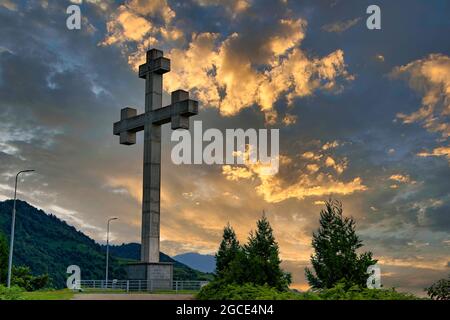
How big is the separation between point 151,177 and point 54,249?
5324 inches

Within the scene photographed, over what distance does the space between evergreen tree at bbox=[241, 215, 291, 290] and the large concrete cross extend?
14761 millimetres

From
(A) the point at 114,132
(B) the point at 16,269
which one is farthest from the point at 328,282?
(B) the point at 16,269

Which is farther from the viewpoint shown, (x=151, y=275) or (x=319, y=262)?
(x=151, y=275)

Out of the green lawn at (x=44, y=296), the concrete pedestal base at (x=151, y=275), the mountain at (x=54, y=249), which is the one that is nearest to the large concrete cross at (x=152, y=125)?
the concrete pedestal base at (x=151, y=275)

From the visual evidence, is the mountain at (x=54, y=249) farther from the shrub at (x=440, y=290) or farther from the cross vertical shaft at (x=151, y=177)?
the shrub at (x=440, y=290)

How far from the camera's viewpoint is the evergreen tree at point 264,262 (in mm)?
26484

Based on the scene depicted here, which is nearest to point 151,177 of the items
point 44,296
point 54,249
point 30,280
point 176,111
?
point 176,111

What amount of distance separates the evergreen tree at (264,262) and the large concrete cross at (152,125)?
14761mm

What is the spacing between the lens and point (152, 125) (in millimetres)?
42688

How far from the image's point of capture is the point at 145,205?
4172 centimetres

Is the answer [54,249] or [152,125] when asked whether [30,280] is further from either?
[54,249]

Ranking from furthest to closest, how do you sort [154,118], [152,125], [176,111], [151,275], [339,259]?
Answer: [152,125], [154,118], [176,111], [151,275], [339,259]
